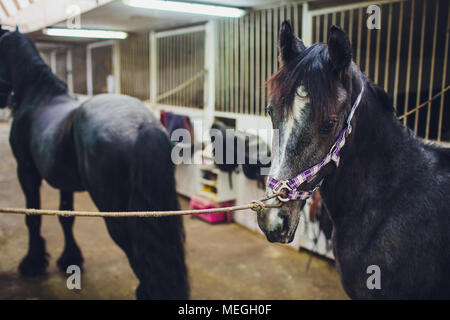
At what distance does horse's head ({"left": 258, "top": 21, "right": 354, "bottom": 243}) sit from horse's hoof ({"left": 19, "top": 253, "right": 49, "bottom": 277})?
9.03ft

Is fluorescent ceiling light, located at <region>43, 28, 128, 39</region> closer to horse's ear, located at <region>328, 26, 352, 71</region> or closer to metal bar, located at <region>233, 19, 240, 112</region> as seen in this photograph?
metal bar, located at <region>233, 19, 240, 112</region>

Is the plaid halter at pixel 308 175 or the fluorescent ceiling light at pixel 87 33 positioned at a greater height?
the fluorescent ceiling light at pixel 87 33

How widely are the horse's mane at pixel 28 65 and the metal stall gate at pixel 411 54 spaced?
8.76 feet

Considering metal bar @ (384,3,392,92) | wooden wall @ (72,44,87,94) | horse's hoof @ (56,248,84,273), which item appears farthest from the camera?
wooden wall @ (72,44,87,94)

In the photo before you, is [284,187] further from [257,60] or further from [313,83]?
[257,60]

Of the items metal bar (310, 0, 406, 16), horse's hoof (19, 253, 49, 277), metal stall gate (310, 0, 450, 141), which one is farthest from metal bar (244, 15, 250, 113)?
horse's hoof (19, 253, 49, 277)

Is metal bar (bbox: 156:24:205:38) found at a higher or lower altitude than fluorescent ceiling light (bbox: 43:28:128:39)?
lower

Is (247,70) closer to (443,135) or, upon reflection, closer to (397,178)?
(443,135)

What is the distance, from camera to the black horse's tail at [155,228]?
2260 millimetres

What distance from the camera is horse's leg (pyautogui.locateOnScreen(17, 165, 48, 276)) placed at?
3271mm

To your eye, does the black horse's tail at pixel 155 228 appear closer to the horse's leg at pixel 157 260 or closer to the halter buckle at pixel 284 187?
the horse's leg at pixel 157 260

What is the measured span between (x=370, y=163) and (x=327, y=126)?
1.06 feet

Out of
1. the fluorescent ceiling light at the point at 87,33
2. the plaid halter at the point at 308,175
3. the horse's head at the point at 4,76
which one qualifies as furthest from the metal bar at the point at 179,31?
the plaid halter at the point at 308,175
